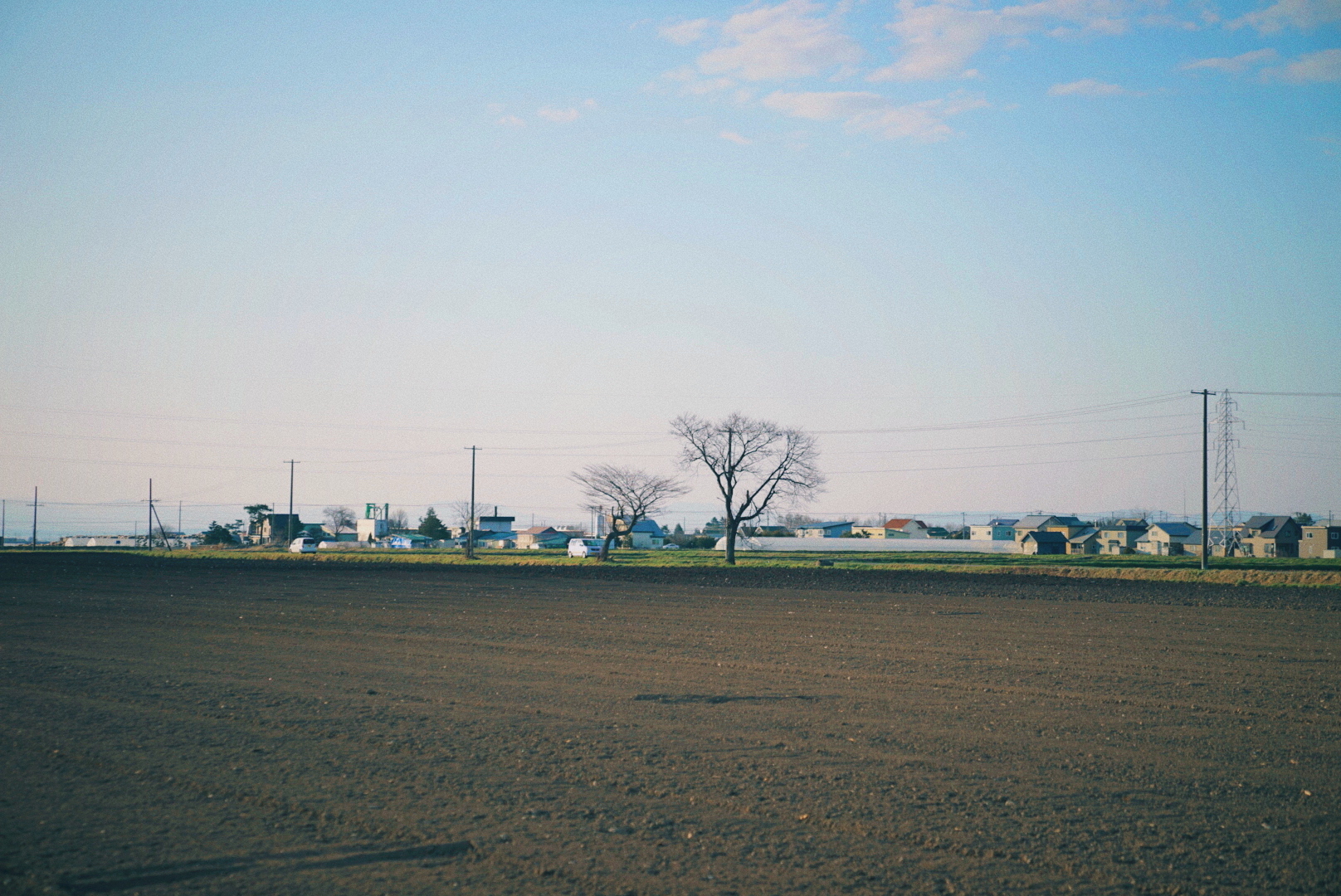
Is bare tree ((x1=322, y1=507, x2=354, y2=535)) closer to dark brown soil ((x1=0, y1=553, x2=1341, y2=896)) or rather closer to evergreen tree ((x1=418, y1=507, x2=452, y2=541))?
evergreen tree ((x1=418, y1=507, x2=452, y2=541))

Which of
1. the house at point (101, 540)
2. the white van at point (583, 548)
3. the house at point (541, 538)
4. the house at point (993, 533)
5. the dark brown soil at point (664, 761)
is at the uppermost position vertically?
the dark brown soil at point (664, 761)

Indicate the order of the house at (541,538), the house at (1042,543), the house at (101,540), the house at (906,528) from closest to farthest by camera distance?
the house at (1042,543)
the house at (541,538)
the house at (101,540)
the house at (906,528)

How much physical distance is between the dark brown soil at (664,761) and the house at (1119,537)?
102477 millimetres

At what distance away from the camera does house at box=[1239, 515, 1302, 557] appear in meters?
99.4

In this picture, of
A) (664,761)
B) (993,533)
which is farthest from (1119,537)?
(664,761)

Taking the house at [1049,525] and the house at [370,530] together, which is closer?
the house at [1049,525]

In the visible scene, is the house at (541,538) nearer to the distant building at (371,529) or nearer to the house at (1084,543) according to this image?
the distant building at (371,529)

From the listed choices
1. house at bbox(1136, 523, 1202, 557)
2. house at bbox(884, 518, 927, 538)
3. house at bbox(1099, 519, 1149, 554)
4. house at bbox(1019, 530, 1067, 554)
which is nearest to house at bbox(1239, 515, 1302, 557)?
house at bbox(1136, 523, 1202, 557)

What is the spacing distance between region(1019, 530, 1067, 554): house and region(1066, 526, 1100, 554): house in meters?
2.04

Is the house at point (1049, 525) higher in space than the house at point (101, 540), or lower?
higher

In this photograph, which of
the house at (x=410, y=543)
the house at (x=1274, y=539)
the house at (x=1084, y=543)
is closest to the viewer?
the house at (x=1274, y=539)

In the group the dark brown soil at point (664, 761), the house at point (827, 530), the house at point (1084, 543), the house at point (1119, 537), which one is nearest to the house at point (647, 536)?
the house at point (827, 530)

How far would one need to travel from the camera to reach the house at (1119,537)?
114m

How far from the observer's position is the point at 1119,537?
118m
